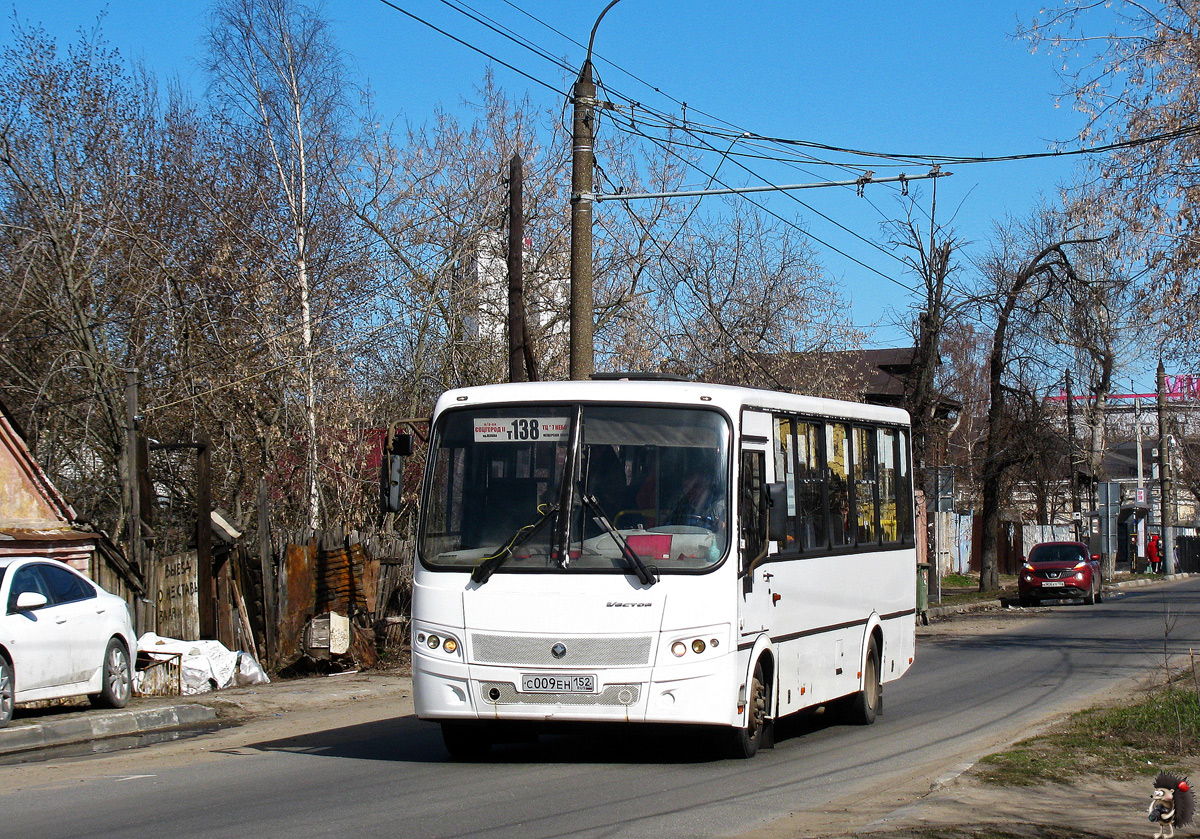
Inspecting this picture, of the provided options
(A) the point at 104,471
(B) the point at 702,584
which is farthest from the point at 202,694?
(B) the point at 702,584

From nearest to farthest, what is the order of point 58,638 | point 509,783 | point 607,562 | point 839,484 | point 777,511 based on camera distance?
point 509,783, point 607,562, point 777,511, point 839,484, point 58,638

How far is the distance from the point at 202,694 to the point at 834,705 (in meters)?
7.51

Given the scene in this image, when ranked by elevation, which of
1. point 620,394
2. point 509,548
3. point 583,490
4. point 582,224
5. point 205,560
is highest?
point 582,224

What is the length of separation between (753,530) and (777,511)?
0.54 m

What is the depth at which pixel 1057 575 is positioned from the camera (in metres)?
35.4

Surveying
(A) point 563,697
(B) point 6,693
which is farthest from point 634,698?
(B) point 6,693

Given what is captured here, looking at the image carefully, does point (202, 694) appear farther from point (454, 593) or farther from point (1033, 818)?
point (1033, 818)

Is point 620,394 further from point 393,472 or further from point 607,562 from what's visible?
point 393,472

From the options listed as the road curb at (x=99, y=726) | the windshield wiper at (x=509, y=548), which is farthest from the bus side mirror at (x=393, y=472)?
the road curb at (x=99, y=726)

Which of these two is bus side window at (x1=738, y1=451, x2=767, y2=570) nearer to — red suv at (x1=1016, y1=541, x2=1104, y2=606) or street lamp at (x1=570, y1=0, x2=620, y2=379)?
street lamp at (x1=570, y1=0, x2=620, y2=379)

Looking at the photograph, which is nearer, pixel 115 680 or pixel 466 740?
pixel 466 740

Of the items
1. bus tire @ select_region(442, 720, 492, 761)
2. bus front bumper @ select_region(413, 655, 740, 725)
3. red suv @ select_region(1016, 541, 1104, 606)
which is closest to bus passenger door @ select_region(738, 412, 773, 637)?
bus front bumper @ select_region(413, 655, 740, 725)

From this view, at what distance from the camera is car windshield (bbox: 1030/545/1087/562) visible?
118ft

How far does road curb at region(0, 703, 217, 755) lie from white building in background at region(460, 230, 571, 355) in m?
12.7
